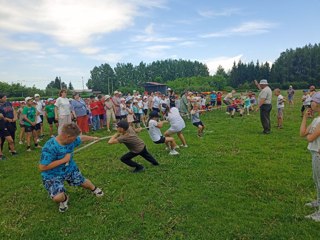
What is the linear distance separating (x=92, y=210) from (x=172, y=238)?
6.00 feet

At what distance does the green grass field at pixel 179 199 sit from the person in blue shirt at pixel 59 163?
1.46ft

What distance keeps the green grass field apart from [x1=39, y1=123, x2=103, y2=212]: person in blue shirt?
444 millimetres

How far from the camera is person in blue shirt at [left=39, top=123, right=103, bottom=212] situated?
4.89 m

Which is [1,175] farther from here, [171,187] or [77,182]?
[171,187]

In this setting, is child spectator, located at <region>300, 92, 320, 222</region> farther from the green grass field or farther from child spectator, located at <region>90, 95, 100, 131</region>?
child spectator, located at <region>90, 95, 100, 131</region>

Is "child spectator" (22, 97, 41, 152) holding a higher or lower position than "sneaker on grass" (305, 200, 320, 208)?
higher

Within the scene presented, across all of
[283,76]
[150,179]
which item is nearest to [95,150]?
[150,179]

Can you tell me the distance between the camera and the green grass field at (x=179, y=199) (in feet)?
14.4

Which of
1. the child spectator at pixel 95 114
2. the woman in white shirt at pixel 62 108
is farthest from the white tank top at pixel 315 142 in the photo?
the child spectator at pixel 95 114

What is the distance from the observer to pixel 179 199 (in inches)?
215

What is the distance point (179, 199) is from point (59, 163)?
236 centimetres

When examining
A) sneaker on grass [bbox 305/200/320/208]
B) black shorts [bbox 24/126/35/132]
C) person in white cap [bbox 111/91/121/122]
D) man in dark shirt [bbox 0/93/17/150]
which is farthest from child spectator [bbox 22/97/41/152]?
sneaker on grass [bbox 305/200/320/208]

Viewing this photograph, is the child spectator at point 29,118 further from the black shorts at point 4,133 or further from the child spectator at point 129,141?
the child spectator at point 129,141

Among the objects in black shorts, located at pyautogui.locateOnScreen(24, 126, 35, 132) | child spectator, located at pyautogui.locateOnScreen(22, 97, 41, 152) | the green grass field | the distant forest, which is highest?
the distant forest
